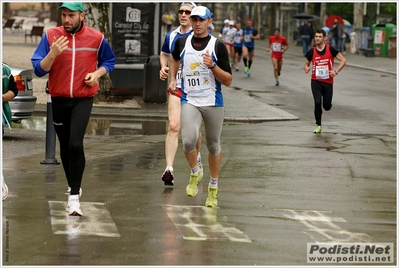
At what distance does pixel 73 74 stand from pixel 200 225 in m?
1.69

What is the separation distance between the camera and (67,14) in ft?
27.5

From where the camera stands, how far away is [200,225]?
8.09 m

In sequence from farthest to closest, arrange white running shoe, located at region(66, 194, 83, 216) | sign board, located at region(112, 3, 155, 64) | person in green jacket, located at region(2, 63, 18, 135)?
sign board, located at region(112, 3, 155, 64), person in green jacket, located at region(2, 63, 18, 135), white running shoe, located at region(66, 194, 83, 216)

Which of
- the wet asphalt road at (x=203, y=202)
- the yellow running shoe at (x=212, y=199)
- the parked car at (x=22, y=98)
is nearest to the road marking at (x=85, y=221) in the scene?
the wet asphalt road at (x=203, y=202)

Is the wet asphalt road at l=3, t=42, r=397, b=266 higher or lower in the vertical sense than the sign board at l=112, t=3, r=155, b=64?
lower

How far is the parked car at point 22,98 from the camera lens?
15.0 m

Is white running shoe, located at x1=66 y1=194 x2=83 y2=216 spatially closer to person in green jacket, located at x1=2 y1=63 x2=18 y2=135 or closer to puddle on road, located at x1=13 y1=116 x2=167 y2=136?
person in green jacket, located at x1=2 y1=63 x2=18 y2=135

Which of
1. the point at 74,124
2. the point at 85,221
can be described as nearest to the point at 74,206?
the point at 85,221

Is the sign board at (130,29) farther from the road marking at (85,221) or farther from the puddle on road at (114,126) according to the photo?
the road marking at (85,221)

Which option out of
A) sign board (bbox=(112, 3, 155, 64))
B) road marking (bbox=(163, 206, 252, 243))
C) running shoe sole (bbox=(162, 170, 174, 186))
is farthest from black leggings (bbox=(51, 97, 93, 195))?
sign board (bbox=(112, 3, 155, 64))

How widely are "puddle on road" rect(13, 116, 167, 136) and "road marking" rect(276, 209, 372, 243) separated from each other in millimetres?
8322

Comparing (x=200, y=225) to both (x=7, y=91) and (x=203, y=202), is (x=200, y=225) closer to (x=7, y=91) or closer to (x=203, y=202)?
(x=203, y=202)

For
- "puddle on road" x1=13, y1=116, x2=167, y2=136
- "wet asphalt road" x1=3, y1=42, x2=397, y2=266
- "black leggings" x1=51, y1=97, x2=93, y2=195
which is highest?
"black leggings" x1=51, y1=97, x2=93, y2=195

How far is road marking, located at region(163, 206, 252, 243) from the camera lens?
24.9 feet
